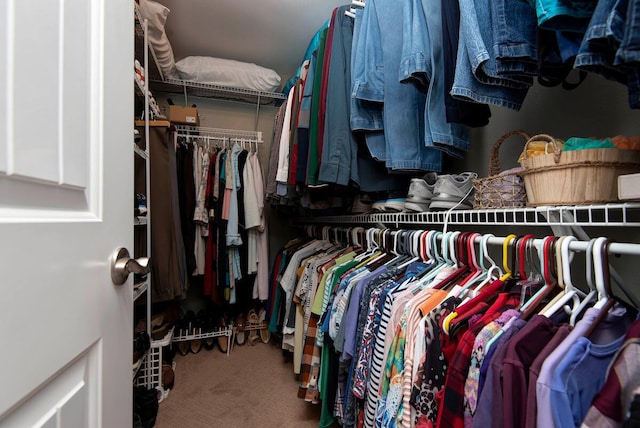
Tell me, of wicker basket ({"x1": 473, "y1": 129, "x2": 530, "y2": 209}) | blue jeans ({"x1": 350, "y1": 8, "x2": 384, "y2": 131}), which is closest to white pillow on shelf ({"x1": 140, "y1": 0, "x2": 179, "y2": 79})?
blue jeans ({"x1": 350, "y1": 8, "x2": 384, "y2": 131})

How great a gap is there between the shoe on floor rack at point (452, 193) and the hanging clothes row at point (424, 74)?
0.24 feet

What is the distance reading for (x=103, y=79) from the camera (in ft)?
1.44

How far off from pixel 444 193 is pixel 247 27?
5.72 ft

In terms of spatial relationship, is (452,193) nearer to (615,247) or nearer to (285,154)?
(615,247)

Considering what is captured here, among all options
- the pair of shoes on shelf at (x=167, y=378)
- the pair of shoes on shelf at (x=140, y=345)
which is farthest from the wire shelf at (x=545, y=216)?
the pair of shoes on shelf at (x=167, y=378)

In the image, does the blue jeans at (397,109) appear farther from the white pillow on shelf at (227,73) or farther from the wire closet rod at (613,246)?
the white pillow on shelf at (227,73)

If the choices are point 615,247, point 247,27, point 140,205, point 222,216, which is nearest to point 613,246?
point 615,247

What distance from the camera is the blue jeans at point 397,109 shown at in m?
0.90

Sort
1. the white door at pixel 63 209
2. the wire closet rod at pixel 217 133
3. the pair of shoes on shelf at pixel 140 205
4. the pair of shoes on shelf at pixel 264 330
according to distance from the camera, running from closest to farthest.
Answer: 1. the white door at pixel 63 209
2. the pair of shoes on shelf at pixel 140 205
3. the wire closet rod at pixel 217 133
4. the pair of shoes on shelf at pixel 264 330

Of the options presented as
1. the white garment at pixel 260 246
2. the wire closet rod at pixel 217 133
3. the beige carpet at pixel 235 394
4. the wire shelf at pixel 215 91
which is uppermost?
the wire shelf at pixel 215 91

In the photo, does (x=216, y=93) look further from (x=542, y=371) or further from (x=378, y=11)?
(x=542, y=371)

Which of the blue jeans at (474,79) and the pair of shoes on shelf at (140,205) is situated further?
the pair of shoes on shelf at (140,205)

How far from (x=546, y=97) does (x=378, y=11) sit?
0.59m

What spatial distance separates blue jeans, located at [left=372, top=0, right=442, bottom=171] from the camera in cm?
90
